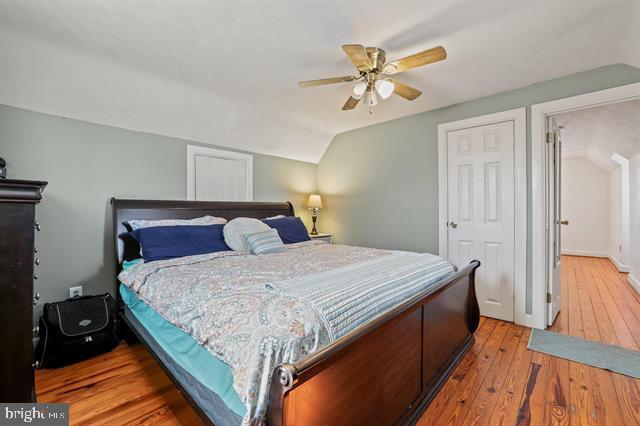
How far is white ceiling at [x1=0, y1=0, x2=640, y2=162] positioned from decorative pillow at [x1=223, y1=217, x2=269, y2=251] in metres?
1.29

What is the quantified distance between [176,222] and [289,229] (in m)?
1.20

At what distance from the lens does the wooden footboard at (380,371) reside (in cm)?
91

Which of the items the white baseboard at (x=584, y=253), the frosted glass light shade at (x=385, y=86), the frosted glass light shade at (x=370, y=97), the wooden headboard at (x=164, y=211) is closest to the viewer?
the frosted glass light shade at (x=385, y=86)

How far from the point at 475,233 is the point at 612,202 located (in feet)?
16.9

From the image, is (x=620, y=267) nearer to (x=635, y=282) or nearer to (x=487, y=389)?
(x=635, y=282)

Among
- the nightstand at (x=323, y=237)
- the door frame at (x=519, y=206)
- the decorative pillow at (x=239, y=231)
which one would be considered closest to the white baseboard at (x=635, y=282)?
the door frame at (x=519, y=206)

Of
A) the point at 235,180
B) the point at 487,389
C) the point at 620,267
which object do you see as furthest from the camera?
the point at 620,267

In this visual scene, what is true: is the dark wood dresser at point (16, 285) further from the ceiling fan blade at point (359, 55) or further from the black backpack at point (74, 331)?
the ceiling fan blade at point (359, 55)

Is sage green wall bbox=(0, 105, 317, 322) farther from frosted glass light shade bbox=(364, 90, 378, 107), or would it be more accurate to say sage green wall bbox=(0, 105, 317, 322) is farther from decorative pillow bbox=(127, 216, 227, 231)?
frosted glass light shade bbox=(364, 90, 378, 107)

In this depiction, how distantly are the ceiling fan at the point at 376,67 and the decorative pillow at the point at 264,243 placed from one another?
1421 millimetres

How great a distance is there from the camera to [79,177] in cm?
262

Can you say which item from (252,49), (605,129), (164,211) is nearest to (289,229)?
(164,211)

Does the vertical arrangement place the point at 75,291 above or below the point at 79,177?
below

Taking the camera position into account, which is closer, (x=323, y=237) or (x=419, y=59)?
(x=419, y=59)
